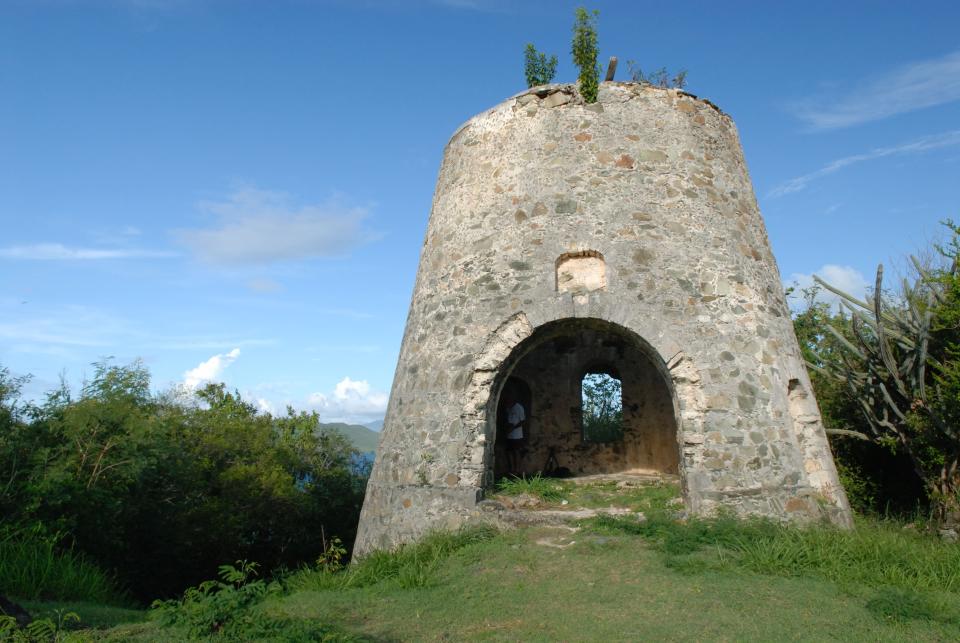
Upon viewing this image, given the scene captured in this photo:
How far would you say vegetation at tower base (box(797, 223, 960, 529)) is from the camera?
8672 millimetres

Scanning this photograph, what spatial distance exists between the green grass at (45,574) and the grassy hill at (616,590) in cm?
111

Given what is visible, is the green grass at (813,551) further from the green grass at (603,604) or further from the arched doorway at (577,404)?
the arched doorway at (577,404)

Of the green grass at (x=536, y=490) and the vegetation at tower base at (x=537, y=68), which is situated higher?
the vegetation at tower base at (x=537, y=68)

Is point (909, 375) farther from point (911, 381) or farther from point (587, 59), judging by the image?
point (587, 59)

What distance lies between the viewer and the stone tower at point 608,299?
755 cm

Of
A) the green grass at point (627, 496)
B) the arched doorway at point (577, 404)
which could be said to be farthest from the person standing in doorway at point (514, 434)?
the green grass at point (627, 496)

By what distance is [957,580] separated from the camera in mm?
5730

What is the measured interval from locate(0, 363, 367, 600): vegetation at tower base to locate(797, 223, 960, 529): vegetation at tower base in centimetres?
1075

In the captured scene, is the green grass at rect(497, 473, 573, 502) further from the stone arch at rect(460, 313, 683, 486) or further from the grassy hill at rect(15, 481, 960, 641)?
the grassy hill at rect(15, 481, 960, 641)

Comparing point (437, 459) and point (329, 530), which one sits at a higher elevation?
point (437, 459)

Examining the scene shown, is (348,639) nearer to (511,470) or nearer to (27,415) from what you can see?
(511,470)

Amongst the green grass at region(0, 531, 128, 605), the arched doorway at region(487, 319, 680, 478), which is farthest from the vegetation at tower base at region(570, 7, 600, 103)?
the green grass at region(0, 531, 128, 605)

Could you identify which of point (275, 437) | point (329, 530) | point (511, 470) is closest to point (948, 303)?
point (511, 470)

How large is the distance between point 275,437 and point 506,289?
16.0 metres
